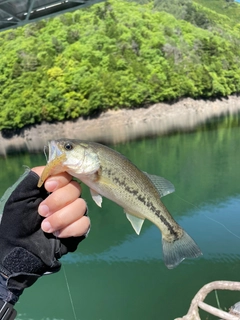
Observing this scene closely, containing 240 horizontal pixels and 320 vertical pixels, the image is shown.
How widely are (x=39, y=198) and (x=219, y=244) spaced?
1127 cm

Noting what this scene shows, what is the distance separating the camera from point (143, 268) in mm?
11844

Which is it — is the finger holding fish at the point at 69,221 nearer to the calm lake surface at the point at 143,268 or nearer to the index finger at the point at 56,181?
the index finger at the point at 56,181

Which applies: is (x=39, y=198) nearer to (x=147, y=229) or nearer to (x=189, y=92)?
(x=147, y=229)

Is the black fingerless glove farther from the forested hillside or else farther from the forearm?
the forested hillside

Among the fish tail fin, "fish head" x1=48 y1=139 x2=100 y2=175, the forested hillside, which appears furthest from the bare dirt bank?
"fish head" x1=48 y1=139 x2=100 y2=175

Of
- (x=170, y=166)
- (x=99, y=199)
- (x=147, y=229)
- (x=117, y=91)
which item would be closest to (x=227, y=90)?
(x=117, y=91)

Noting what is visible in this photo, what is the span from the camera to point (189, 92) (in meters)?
68.9

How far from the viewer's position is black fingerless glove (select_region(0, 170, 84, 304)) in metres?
2.41

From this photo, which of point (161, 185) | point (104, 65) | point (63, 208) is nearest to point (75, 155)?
point (63, 208)

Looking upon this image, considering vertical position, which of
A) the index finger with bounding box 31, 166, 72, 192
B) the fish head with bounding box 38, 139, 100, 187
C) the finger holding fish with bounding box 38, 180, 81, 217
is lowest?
the finger holding fish with bounding box 38, 180, 81, 217

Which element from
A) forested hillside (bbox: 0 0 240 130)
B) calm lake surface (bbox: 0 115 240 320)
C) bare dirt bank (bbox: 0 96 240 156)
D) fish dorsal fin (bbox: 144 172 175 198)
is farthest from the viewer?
forested hillside (bbox: 0 0 240 130)

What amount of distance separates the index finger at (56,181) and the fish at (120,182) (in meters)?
0.03

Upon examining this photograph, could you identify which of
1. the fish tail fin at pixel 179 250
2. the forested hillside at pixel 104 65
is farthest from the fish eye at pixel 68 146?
the forested hillside at pixel 104 65

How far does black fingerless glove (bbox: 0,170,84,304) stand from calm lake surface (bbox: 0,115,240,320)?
23.0ft
